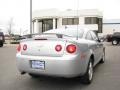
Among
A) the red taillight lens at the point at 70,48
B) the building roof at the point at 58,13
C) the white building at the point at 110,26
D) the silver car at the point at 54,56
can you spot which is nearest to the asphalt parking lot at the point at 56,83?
the silver car at the point at 54,56

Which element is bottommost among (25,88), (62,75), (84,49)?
(25,88)

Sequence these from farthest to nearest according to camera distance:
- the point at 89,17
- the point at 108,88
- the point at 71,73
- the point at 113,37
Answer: the point at 89,17, the point at 113,37, the point at 108,88, the point at 71,73

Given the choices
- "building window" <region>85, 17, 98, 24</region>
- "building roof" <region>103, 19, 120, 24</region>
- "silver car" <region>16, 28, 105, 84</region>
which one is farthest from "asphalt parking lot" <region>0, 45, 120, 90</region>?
"building roof" <region>103, 19, 120, 24</region>

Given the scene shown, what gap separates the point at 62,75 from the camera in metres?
5.27

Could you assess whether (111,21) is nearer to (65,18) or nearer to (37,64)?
(65,18)

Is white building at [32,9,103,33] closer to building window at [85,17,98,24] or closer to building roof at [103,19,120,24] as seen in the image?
building window at [85,17,98,24]

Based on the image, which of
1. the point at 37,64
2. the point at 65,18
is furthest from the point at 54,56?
the point at 65,18

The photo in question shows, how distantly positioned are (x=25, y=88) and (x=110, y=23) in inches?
1977

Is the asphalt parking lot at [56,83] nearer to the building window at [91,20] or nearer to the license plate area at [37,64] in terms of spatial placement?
the license plate area at [37,64]

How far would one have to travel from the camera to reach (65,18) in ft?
166

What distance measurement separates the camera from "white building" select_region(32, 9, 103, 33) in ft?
163

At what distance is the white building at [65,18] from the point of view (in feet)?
163

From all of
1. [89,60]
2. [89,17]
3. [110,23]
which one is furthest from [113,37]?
[110,23]

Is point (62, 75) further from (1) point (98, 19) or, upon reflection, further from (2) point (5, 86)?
(1) point (98, 19)
